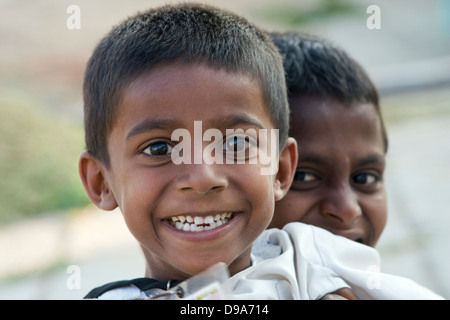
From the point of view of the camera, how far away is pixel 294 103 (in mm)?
2285

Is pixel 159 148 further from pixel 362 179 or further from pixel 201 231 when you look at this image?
pixel 362 179

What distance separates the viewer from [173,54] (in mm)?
1775

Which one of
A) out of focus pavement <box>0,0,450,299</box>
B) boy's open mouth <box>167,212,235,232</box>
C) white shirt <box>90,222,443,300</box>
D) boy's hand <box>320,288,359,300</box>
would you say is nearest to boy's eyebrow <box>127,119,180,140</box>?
boy's open mouth <box>167,212,235,232</box>

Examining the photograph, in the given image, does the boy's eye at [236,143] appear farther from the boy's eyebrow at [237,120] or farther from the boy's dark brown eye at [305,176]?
the boy's dark brown eye at [305,176]

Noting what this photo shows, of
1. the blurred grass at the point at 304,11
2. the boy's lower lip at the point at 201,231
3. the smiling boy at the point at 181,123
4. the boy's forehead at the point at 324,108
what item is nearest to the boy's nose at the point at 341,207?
the boy's forehead at the point at 324,108

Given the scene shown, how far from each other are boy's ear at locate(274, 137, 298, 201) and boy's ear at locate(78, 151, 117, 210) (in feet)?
1.57

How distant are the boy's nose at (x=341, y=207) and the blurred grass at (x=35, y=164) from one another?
10.7 feet

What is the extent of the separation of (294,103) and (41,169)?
11.4 ft

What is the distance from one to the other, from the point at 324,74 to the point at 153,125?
775mm

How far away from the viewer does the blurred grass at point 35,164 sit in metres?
5.14

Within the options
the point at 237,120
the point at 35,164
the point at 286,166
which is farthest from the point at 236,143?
the point at 35,164

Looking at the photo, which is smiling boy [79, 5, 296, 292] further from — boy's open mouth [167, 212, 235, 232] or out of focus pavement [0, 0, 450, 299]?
out of focus pavement [0, 0, 450, 299]

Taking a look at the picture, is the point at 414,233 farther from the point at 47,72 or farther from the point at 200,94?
the point at 47,72

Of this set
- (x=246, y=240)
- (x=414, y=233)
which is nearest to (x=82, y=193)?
(x=414, y=233)
